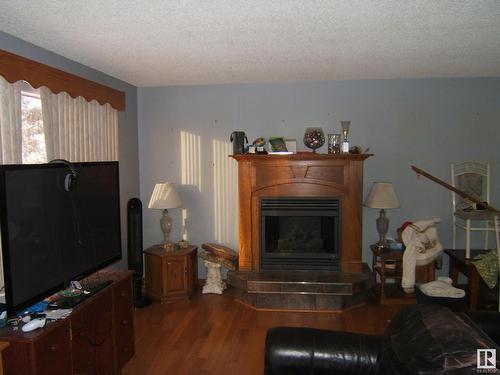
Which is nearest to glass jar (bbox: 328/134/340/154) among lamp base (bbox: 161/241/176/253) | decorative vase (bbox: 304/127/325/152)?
decorative vase (bbox: 304/127/325/152)

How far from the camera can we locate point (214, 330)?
11.3ft

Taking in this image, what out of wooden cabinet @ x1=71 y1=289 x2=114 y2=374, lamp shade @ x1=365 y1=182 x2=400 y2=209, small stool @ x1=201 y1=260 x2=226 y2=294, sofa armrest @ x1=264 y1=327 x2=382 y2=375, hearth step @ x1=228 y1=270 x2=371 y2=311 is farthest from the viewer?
small stool @ x1=201 y1=260 x2=226 y2=294

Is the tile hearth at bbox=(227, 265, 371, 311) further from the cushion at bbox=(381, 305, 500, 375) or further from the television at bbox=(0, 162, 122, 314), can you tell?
the cushion at bbox=(381, 305, 500, 375)

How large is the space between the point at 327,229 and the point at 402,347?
2584 millimetres

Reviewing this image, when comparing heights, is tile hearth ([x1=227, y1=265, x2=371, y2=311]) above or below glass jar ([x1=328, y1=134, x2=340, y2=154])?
below

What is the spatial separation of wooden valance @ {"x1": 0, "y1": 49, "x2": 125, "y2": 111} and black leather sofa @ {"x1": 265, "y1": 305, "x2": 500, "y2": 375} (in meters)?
2.32

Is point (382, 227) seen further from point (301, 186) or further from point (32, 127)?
point (32, 127)

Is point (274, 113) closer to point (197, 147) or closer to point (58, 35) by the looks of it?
point (197, 147)

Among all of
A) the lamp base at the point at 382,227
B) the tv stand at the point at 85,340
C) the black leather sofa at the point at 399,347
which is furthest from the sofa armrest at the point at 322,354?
the lamp base at the point at 382,227

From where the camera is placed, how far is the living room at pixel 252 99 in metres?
2.29

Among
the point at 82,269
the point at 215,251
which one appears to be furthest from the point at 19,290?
the point at 215,251

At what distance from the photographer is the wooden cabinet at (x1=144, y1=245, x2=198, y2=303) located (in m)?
4.05

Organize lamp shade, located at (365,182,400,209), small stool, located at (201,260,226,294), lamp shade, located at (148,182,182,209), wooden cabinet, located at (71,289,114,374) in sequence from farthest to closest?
1. small stool, located at (201,260,226,294)
2. lamp shade, located at (148,182,182,209)
3. lamp shade, located at (365,182,400,209)
4. wooden cabinet, located at (71,289,114,374)

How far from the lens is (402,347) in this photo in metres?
1.66
